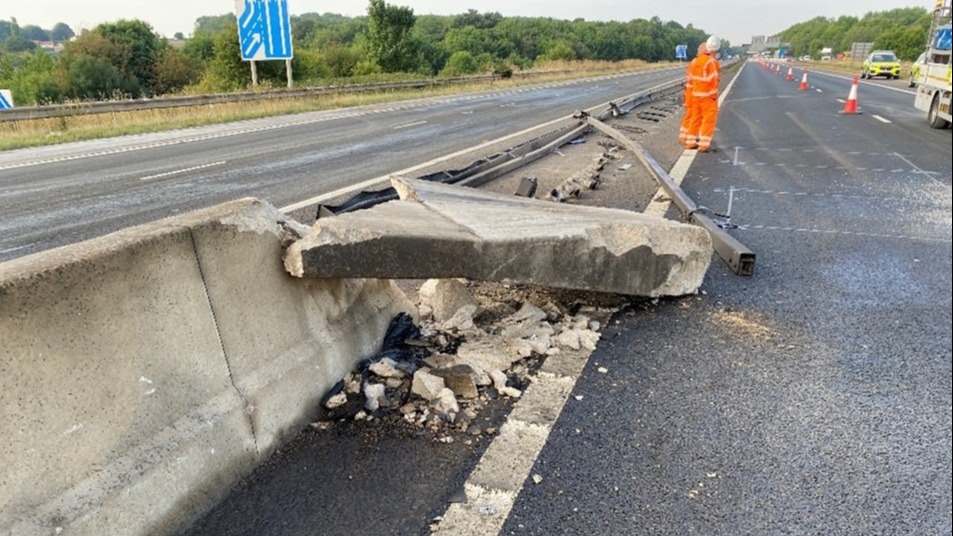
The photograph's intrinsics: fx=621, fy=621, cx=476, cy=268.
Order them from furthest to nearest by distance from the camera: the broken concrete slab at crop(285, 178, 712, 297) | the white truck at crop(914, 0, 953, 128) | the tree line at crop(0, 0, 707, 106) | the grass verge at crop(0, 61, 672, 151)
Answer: the tree line at crop(0, 0, 707, 106) → the grass verge at crop(0, 61, 672, 151) → the white truck at crop(914, 0, 953, 128) → the broken concrete slab at crop(285, 178, 712, 297)

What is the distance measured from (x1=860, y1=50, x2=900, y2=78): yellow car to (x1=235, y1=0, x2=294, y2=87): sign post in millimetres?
35553

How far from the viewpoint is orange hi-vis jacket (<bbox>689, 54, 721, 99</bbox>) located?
1037cm

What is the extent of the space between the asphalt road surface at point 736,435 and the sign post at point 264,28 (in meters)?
26.1

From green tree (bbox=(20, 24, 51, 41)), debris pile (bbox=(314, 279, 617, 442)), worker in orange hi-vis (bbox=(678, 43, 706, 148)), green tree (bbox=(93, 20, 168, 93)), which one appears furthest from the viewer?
green tree (bbox=(93, 20, 168, 93))

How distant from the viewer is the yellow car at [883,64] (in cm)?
3850

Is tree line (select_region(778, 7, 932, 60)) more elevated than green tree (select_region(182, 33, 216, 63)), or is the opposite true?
green tree (select_region(182, 33, 216, 63))

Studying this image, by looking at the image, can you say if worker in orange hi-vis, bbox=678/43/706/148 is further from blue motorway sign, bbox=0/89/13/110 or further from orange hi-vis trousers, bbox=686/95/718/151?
blue motorway sign, bbox=0/89/13/110

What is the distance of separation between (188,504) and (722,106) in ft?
71.8

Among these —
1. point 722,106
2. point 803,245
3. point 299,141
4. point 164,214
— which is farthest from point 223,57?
point 803,245

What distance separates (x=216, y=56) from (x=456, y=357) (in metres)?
37.1

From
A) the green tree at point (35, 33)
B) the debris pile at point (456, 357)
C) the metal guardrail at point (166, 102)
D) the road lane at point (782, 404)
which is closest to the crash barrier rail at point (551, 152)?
the road lane at point (782, 404)

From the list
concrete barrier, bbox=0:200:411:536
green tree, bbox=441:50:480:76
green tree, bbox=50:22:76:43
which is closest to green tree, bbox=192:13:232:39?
green tree, bbox=50:22:76:43

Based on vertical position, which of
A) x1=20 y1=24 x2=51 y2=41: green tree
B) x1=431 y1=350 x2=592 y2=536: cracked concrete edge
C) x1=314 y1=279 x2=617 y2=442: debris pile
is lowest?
x1=431 y1=350 x2=592 y2=536: cracked concrete edge

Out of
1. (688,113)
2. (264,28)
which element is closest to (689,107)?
(688,113)
